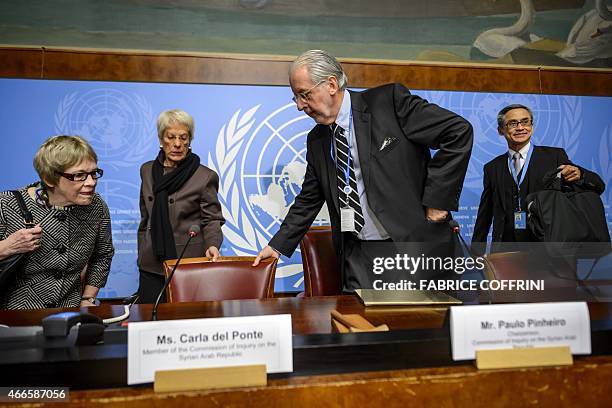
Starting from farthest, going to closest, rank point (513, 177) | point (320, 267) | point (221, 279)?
point (513, 177) → point (320, 267) → point (221, 279)

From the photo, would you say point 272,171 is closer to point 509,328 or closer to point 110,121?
point 110,121

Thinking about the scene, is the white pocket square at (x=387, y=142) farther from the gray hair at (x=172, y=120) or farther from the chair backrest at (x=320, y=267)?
the gray hair at (x=172, y=120)

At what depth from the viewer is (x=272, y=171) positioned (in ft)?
13.6

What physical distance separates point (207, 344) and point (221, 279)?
4.23ft

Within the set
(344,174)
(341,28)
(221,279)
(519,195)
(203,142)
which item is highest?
(341,28)

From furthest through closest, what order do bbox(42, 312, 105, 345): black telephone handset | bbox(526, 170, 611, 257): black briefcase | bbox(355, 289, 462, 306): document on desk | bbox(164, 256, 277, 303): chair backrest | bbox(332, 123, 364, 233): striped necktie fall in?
bbox(526, 170, 611, 257): black briefcase
bbox(332, 123, 364, 233): striped necktie
bbox(164, 256, 277, 303): chair backrest
bbox(355, 289, 462, 306): document on desk
bbox(42, 312, 105, 345): black telephone handset

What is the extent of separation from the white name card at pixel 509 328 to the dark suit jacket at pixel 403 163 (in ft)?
4.76

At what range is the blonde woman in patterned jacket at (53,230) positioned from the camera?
199cm

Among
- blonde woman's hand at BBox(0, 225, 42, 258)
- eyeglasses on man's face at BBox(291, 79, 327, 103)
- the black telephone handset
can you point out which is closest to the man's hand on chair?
eyeglasses on man's face at BBox(291, 79, 327, 103)

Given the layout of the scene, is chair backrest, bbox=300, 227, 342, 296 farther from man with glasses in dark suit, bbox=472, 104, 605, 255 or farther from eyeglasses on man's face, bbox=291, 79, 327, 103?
man with glasses in dark suit, bbox=472, 104, 605, 255

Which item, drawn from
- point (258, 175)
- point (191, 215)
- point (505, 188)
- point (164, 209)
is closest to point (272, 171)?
point (258, 175)

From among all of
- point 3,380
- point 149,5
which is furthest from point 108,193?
point 3,380

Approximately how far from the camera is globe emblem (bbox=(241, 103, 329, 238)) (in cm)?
413

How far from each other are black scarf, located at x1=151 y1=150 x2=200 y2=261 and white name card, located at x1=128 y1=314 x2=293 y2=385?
2320 mm
